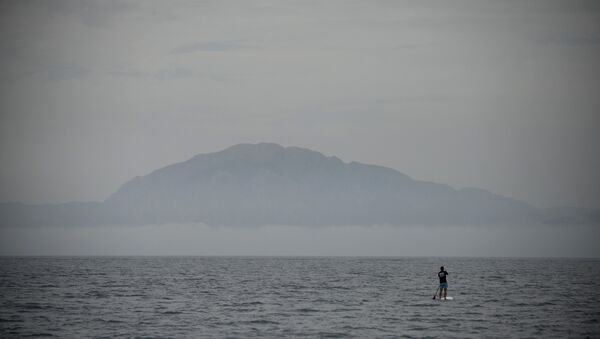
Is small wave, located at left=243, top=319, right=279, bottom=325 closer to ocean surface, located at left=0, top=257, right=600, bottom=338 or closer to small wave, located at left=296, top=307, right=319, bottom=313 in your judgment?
ocean surface, located at left=0, top=257, right=600, bottom=338

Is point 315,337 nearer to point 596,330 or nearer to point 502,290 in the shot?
point 596,330

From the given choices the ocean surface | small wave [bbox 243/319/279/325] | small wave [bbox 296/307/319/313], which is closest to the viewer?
the ocean surface

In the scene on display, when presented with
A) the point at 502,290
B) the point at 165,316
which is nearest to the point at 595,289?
the point at 502,290

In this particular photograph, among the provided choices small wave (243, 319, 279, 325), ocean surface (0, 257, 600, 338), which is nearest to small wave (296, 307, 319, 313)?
ocean surface (0, 257, 600, 338)

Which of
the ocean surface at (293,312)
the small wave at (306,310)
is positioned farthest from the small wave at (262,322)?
the small wave at (306,310)

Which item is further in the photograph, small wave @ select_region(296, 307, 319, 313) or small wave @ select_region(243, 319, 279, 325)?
small wave @ select_region(296, 307, 319, 313)

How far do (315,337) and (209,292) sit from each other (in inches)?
1397

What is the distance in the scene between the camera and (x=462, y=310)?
61.3 m

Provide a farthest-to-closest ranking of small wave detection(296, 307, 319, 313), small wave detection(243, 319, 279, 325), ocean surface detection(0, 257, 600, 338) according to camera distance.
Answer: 1. small wave detection(296, 307, 319, 313)
2. small wave detection(243, 319, 279, 325)
3. ocean surface detection(0, 257, 600, 338)

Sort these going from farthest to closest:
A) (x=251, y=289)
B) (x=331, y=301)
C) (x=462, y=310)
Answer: (x=251, y=289) → (x=331, y=301) → (x=462, y=310)

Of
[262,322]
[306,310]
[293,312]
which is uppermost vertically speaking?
[306,310]

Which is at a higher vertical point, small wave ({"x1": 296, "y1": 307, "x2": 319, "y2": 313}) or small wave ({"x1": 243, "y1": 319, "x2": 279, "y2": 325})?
small wave ({"x1": 296, "y1": 307, "x2": 319, "y2": 313})

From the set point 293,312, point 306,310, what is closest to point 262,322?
point 293,312

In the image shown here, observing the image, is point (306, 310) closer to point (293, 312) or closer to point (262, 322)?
point (293, 312)
